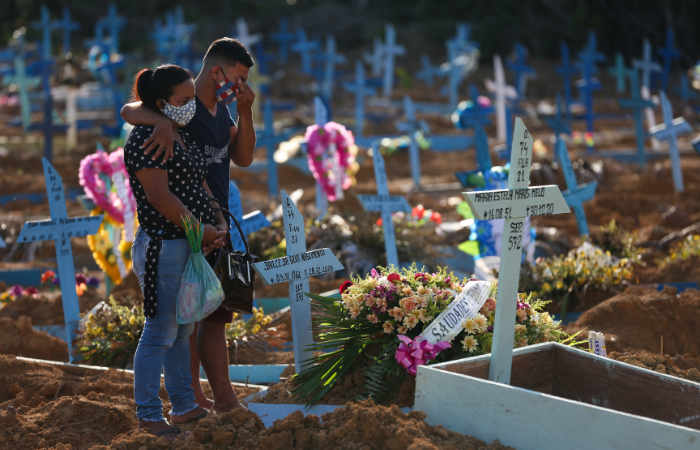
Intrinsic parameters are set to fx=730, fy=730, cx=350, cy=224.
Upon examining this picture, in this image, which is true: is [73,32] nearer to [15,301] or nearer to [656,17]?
[656,17]

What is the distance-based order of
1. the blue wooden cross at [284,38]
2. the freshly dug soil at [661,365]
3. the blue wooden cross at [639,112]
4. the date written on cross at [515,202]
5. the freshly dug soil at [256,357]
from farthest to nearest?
the blue wooden cross at [284,38]
the blue wooden cross at [639,112]
the freshly dug soil at [256,357]
the freshly dug soil at [661,365]
the date written on cross at [515,202]

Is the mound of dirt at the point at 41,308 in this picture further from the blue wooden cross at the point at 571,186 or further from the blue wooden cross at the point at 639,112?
the blue wooden cross at the point at 639,112

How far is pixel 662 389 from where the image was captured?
327 centimetres

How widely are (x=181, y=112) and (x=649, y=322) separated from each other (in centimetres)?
363

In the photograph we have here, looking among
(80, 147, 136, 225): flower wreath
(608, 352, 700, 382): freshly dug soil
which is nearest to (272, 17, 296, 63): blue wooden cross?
(80, 147, 136, 225): flower wreath

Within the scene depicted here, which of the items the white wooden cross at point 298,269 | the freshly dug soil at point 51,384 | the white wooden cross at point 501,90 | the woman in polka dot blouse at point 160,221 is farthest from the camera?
the white wooden cross at point 501,90

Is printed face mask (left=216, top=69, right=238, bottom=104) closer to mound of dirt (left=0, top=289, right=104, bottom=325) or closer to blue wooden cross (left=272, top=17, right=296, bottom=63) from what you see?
mound of dirt (left=0, top=289, right=104, bottom=325)

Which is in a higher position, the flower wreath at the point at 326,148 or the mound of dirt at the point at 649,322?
the flower wreath at the point at 326,148

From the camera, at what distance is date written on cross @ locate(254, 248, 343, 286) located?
379cm

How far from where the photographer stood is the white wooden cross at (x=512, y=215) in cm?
311

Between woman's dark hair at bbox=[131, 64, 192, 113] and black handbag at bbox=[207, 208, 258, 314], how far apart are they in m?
0.61

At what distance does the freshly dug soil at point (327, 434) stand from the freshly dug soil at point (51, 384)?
983mm

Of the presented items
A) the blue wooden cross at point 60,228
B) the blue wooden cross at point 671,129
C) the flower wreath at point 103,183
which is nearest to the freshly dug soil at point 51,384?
the blue wooden cross at point 60,228

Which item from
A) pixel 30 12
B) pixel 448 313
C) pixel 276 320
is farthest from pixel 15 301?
pixel 30 12
